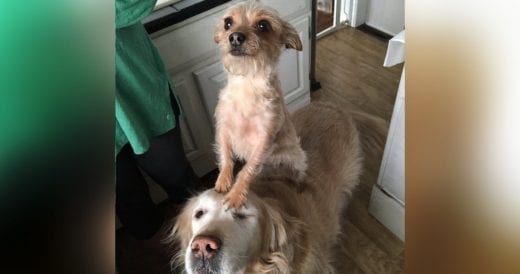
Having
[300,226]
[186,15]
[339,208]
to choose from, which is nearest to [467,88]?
[300,226]

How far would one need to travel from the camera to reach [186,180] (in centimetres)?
140

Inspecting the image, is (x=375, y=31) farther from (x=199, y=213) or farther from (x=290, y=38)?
(x=199, y=213)

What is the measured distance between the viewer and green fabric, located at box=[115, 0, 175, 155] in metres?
0.91

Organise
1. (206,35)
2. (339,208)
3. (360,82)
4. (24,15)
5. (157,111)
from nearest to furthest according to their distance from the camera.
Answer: (24,15) < (157,111) < (206,35) < (339,208) < (360,82)

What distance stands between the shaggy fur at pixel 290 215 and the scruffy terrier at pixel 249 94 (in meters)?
0.07

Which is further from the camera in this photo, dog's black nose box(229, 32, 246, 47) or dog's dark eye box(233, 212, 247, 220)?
dog's dark eye box(233, 212, 247, 220)

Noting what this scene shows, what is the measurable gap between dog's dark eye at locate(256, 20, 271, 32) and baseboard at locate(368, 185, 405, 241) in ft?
3.21

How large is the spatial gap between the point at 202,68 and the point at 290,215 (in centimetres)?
65

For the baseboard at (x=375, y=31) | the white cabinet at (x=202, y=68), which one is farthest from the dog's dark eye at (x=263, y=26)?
the baseboard at (x=375, y=31)

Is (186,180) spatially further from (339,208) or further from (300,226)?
(339,208)

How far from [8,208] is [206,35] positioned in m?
1.18

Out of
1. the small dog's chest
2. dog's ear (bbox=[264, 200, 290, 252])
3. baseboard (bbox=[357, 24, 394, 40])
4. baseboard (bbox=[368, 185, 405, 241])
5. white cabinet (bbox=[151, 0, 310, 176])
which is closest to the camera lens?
the small dog's chest

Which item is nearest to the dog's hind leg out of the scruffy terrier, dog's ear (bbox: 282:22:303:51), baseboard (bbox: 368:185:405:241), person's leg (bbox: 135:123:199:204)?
the scruffy terrier

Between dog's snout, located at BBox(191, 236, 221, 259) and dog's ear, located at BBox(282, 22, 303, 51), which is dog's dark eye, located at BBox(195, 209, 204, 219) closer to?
dog's snout, located at BBox(191, 236, 221, 259)
